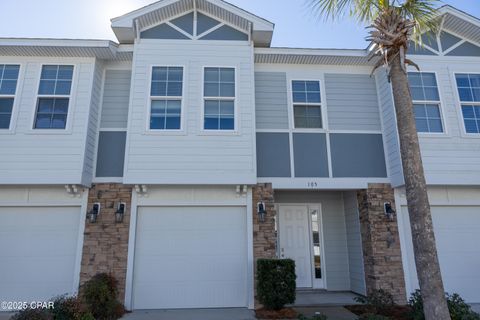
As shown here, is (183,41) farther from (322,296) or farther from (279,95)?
(322,296)

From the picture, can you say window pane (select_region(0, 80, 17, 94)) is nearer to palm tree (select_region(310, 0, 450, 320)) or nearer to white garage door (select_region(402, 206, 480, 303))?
palm tree (select_region(310, 0, 450, 320))

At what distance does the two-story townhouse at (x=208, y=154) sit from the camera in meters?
7.42

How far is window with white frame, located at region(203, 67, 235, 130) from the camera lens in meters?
7.93

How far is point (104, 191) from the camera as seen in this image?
768cm

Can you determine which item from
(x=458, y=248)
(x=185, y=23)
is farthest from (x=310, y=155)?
(x=185, y=23)

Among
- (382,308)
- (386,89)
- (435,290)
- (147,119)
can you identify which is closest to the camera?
(435,290)

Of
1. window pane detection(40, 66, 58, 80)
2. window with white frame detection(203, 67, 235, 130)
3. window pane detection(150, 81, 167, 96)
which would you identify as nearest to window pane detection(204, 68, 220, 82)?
window with white frame detection(203, 67, 235, 130)

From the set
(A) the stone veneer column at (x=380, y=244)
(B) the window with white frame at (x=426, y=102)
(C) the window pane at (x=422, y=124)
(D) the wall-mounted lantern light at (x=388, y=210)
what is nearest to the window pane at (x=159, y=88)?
(A) the stone veneer column at (x=380, y=244)

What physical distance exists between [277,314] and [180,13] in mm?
7791

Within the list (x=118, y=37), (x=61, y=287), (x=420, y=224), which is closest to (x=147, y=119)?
(x=118, y=37)

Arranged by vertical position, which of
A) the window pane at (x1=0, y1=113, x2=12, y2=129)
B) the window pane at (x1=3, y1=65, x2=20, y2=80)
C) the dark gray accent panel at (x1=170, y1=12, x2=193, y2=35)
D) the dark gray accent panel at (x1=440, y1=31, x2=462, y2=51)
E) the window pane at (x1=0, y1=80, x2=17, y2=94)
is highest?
the dark gray accent panel at (x1=170, y1=12, x2=193, y2=35)

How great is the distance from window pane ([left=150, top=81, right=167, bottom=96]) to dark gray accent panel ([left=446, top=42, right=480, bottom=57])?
7566 millimetres

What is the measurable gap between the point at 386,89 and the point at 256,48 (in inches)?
141

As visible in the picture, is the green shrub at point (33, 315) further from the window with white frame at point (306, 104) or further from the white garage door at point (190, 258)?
the window with white frame at point (306, 104)
